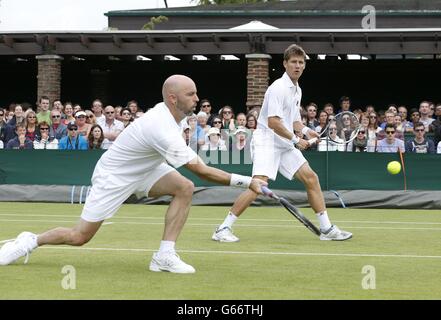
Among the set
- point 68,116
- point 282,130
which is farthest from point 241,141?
point 282,130

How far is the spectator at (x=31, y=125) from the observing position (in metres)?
19.0

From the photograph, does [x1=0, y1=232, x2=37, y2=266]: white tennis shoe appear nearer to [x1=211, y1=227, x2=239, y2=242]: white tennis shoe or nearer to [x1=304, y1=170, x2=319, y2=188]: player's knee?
[x1=211, y1=227, x2=239, y2=242]: white tennis shoe

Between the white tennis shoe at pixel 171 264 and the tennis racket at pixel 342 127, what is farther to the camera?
the tennis racket at pixel 342 127

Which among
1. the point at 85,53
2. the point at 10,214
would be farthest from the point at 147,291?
the point at 85,53

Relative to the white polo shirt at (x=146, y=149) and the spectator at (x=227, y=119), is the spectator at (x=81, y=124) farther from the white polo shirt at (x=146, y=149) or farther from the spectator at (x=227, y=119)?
the white polo shirt at (x=146, y=149)

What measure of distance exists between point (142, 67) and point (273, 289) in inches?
989

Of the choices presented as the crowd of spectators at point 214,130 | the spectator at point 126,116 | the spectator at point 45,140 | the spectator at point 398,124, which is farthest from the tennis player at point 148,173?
A: the spectator at point 126,116

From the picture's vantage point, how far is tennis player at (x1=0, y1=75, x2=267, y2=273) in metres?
7.91

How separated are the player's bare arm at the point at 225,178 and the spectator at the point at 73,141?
11.0m

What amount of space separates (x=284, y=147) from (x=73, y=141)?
8.19m

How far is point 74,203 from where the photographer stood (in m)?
17.9

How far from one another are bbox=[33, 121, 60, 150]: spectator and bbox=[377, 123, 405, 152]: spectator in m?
6.14
